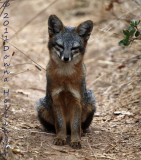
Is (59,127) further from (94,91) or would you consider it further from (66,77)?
(94,91)

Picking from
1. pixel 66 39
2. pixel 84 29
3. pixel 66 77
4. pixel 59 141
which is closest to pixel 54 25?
pixel 66 39

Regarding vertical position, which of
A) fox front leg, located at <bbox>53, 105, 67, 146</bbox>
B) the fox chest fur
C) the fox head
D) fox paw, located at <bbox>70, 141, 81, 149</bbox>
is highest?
the fox head

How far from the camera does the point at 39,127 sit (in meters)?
7.02

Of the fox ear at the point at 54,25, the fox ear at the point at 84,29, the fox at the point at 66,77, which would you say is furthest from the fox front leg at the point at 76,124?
the fox ear at the point at 54,25

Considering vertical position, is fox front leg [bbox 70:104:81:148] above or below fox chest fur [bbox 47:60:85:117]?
below

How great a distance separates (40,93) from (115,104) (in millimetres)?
2262

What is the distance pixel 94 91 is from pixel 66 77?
397 cm

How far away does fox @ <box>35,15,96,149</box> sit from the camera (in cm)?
600

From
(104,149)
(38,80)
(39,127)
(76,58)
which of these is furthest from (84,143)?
(38,80)

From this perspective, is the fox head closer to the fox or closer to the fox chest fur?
the fox

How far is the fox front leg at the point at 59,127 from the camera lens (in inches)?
244

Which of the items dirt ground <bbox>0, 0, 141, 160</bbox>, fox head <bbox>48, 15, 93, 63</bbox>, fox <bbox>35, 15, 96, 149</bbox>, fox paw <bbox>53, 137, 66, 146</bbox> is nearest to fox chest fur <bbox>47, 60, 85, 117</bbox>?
fox <bbox>35, 15, 96, 149</bbox>

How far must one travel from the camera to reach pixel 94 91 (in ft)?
32.5

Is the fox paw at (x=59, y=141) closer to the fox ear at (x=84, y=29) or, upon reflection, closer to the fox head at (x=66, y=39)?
the fox head at (x=66, y=39)
